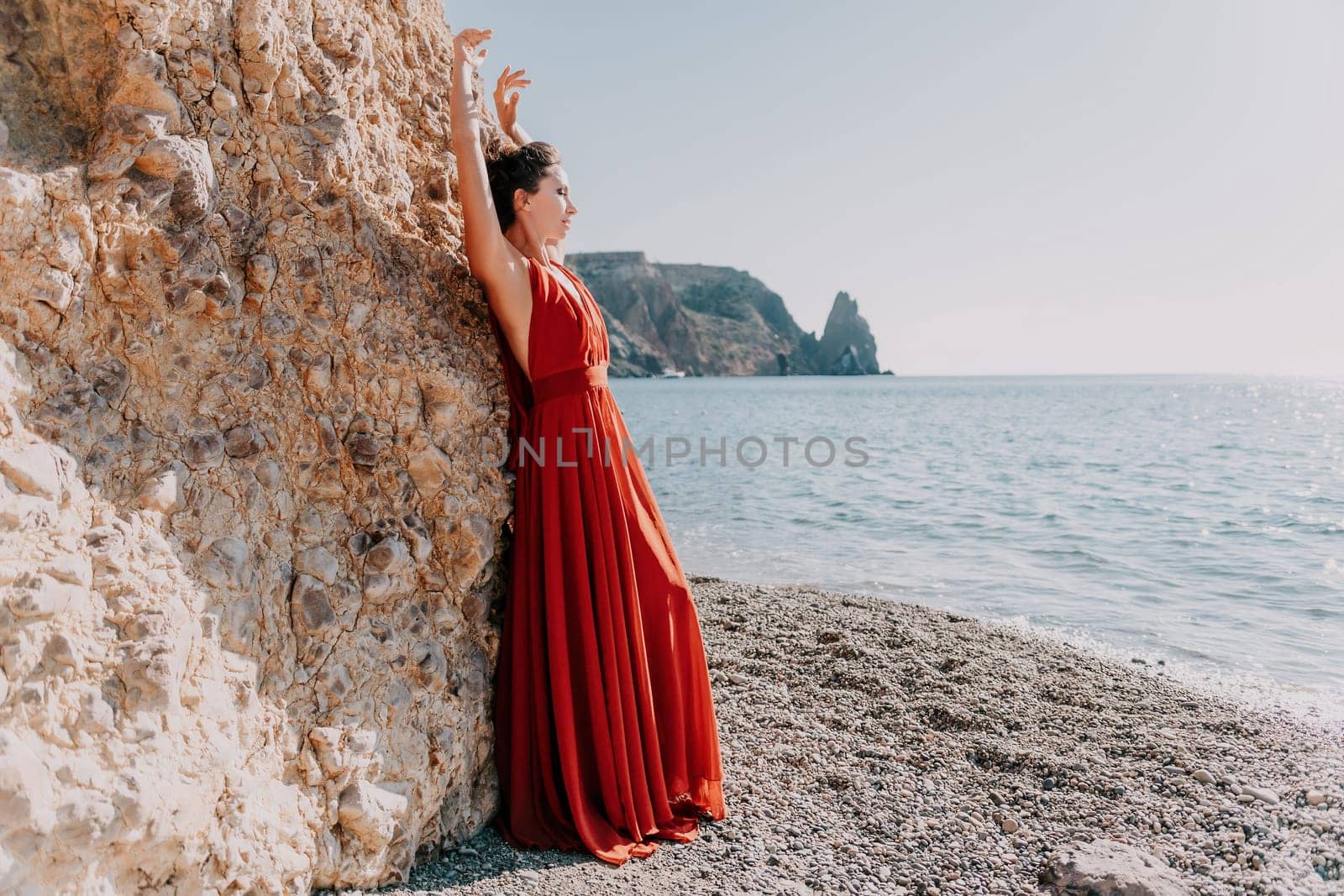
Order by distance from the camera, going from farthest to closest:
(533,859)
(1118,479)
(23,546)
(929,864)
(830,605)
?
(1118,479) → (830,605) → (929,864) → (533,859) → (23,546)

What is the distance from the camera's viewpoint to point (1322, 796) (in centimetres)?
360

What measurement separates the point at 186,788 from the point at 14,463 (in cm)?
85

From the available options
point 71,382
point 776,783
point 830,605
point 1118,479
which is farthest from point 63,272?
point 1118,479

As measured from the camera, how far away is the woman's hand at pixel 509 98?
11.6ft

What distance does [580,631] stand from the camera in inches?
116

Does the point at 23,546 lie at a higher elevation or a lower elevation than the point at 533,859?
higher

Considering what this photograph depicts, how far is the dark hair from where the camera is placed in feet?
10.4

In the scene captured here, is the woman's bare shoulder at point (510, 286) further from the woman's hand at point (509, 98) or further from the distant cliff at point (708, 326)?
the distant cliff at point (708, 326)

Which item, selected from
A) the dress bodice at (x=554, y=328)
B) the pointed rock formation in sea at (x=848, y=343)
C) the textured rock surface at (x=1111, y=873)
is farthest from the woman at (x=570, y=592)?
the pointed rock formation in sea at (x=848, y=343)

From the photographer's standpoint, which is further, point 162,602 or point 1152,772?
point 1152,772

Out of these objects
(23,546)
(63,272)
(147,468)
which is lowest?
(23,546)

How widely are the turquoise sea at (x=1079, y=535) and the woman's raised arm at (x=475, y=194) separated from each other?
5.70 m

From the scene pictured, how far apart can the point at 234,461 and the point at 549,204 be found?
4.98ft

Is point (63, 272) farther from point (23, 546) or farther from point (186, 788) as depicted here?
point (186, 788)
